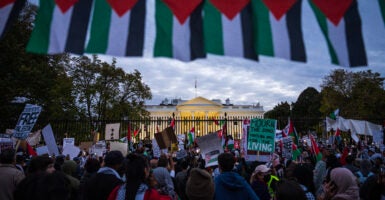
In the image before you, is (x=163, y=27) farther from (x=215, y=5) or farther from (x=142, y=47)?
(x=215, y=5)

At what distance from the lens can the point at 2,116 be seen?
2023 cm

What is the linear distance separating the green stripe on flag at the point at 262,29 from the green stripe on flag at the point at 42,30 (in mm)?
1636

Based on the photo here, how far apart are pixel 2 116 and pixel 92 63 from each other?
16393 millimetres

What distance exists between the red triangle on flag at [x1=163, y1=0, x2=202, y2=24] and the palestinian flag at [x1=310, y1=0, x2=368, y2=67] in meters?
1.00

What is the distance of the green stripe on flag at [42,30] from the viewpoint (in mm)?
2342

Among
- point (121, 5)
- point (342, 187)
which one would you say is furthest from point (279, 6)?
point (342, 187)

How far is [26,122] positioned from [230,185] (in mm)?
6021

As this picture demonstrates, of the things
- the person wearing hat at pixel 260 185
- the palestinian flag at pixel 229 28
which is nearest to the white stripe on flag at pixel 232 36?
the palestinian flag at pixel 229 28

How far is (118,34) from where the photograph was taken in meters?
2.46

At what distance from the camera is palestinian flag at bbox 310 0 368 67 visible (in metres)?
2.54

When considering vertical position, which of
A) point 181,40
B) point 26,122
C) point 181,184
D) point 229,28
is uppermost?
point 229,28

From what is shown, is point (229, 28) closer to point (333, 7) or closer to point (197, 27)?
point (197, 27)

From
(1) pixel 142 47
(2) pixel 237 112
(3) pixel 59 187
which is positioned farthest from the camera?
(2) pixel 237 112

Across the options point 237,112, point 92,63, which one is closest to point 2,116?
point 92,63
